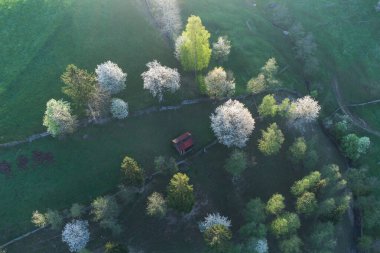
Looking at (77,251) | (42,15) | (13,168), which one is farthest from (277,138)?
(42,15)

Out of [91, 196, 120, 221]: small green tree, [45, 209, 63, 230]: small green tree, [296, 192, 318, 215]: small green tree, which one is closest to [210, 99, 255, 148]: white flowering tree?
[296, 192, 318, 215]: small green tree

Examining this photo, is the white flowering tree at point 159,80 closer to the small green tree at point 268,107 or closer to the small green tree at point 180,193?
the small green tree at point 268,107

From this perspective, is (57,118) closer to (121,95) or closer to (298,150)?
(121,95)

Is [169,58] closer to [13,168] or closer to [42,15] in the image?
[42,15]

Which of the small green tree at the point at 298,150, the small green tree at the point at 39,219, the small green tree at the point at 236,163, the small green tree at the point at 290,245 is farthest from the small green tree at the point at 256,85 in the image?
the small green tree at the point at 39,219

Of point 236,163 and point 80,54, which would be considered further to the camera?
point 80,54

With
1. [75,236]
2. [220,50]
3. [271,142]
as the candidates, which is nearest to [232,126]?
[271,142]
